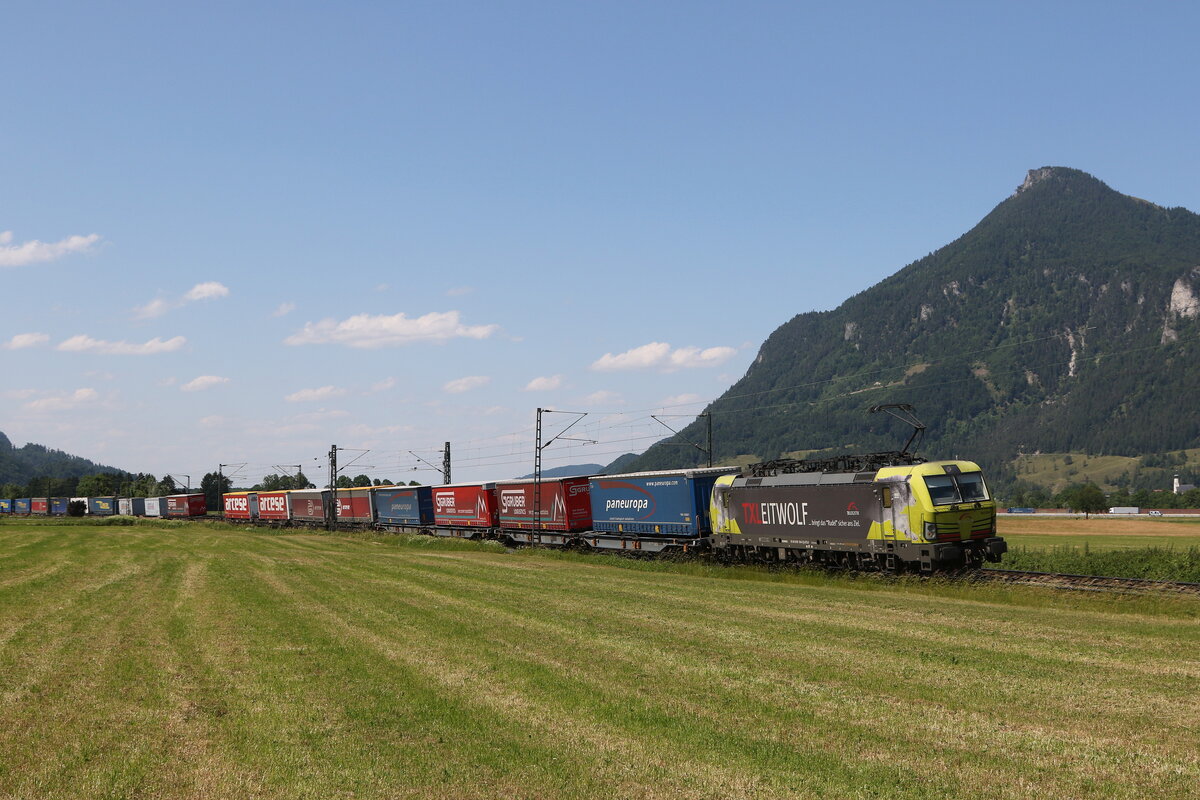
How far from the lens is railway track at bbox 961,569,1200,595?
87.6 feet

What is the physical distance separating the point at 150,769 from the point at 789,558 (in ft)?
95.1

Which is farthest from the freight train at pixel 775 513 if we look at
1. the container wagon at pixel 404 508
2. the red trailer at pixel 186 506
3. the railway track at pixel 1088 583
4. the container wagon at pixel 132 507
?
the container wagon at pixel 132 507

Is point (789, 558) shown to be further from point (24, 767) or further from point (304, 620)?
point (24, 767)

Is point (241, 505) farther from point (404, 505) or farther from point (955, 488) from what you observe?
point (955, 488)

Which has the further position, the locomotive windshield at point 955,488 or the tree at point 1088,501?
the tree at point 1088,501

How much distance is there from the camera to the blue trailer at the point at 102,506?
141 meters

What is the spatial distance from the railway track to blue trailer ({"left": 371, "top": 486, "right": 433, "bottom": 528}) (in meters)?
44.0

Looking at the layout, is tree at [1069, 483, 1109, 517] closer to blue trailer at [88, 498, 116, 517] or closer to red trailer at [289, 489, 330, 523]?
red trailer at [289, 489, 330, 523]

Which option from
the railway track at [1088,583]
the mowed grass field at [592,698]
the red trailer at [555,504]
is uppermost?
the red trailer at [555,504]

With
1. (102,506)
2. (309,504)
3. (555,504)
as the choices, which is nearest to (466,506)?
(555,504)

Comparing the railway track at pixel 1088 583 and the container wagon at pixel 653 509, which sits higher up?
the container wagon at pixel 653 509

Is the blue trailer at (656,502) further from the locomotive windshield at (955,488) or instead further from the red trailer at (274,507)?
the red trailer at (274,507)

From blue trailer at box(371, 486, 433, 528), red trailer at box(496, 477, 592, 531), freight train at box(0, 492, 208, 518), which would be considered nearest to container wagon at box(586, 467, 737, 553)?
red trailer at box(496, 477, 592, 531)

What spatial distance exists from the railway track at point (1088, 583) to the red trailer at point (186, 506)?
381ft
